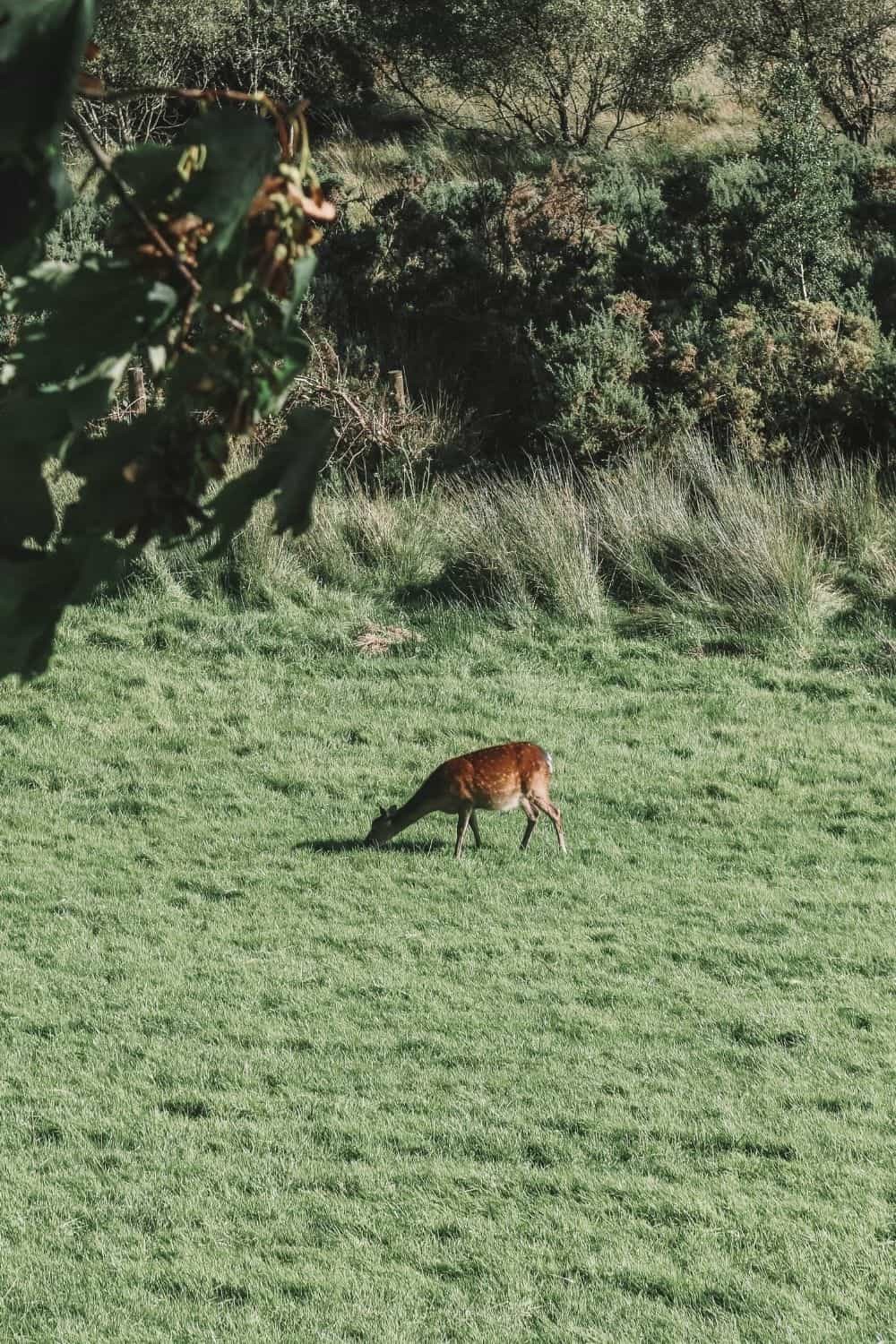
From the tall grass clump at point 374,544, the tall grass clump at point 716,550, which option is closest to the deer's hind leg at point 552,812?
the tall grass clump at point 716,550

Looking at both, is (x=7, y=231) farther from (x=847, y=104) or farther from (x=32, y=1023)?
(x=847, y=104)

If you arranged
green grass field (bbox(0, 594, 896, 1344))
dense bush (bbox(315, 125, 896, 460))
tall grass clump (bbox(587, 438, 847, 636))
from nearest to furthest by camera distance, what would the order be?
1. green grass field (bbox(0, 594, 896, 1344))
2. tall grass clump (bbox(587, 438, 847, 636))
3. dense bush (bbox(315, 125, 896, 460))

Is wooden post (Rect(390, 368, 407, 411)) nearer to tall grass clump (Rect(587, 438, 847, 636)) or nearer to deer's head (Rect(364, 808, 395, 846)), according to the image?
tall grass clump (Rect(587, 438, 847, 636))

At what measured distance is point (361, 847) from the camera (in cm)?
955

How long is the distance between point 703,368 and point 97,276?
15679 millimetres

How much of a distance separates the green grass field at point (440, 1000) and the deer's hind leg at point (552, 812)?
0.10 metres

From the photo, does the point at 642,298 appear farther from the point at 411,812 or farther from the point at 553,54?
the point at 411,812

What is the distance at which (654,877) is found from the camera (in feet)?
30.1

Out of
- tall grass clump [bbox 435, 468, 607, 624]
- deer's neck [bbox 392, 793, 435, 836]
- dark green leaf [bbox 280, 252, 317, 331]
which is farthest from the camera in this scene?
tall grass clump [bbox 435, 468, 607, 624]

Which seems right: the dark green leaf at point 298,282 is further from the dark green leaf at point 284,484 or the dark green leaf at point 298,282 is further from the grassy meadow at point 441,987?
the grassy meadow at point 441,987

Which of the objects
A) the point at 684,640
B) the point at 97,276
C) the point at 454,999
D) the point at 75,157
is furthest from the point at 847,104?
the point at 97,276

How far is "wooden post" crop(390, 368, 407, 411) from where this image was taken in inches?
666

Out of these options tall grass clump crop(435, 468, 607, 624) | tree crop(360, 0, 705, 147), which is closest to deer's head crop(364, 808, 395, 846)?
tall grass clump crop(435, 468, 607, 624)

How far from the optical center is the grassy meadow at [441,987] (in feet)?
17.8
